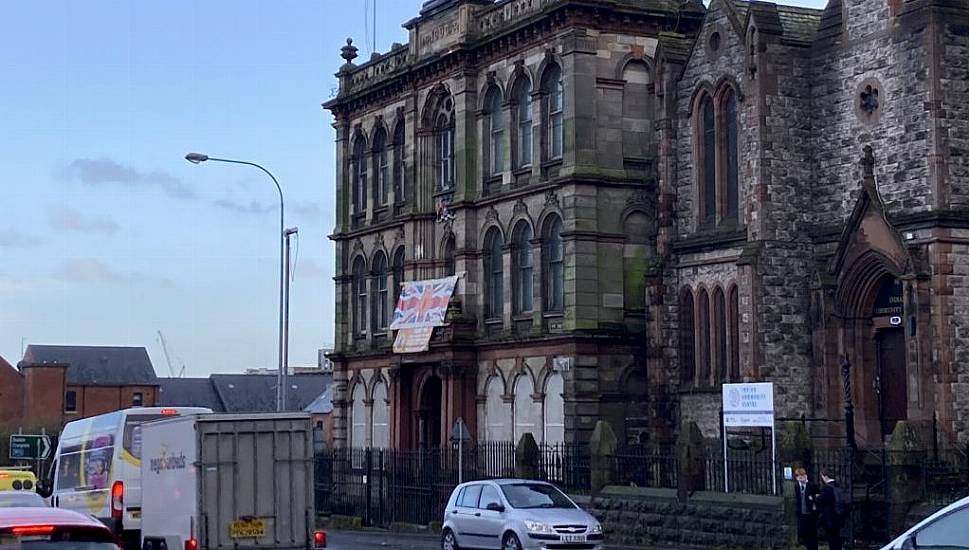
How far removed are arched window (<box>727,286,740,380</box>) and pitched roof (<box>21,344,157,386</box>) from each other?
74.7m

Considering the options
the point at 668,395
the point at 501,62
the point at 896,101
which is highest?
the point at 501,62

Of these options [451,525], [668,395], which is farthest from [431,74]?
[451,525]

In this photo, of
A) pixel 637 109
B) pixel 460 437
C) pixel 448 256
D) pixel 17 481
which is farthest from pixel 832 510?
pixel 448 256

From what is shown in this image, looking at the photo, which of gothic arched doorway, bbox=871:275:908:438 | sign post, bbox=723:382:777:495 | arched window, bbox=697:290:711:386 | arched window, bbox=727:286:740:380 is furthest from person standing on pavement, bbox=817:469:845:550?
arched window, bbox=697:290:711:386

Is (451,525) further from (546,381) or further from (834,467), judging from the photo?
(546,381)

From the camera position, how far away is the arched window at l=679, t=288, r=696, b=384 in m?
39.8

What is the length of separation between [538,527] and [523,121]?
797 inches

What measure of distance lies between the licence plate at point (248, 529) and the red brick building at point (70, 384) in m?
81.3

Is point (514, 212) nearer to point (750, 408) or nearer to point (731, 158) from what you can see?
point (731, 158)

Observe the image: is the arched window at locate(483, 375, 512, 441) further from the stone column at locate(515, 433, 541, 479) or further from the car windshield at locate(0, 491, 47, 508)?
the car windshield at locate(0, 491, 47, 508)

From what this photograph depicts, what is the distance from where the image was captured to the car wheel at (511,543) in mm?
26461

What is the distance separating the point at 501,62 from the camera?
149 ft

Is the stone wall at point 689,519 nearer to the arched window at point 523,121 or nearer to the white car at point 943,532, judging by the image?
the arched window at point 523,121

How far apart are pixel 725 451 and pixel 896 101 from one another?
8.75 metres
